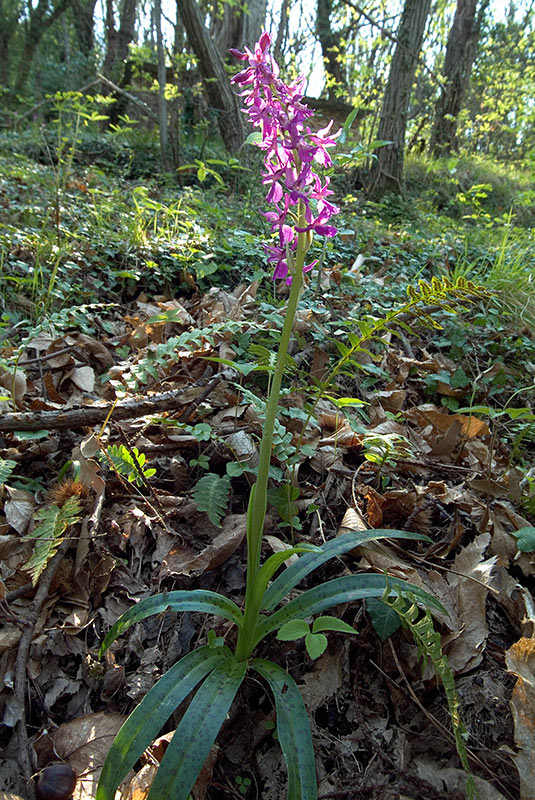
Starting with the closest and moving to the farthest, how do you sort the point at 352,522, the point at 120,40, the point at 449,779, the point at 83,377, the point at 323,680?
the point at 449,779, the point at 323,680, the point at 352,522, the point at 83,377, the point at 120,40

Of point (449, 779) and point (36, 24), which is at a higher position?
point (36, 24)

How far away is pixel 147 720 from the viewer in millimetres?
1097

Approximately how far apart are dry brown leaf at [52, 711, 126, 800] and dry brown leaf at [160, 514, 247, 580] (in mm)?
409

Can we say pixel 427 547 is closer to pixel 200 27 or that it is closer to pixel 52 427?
pixel 52 427

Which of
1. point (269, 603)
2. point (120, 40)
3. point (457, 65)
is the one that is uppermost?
point (120, 40)

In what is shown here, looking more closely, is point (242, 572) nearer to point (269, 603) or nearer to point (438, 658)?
point (269, 603)

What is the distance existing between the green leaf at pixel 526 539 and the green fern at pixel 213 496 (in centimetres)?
97

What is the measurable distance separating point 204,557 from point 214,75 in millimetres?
7078

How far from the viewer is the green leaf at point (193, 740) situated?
1002mm

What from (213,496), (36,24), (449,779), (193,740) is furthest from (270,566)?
(36,24)

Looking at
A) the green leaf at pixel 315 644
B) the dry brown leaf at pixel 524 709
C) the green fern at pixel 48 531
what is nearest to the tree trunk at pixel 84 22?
the green fern at pixel 48 531

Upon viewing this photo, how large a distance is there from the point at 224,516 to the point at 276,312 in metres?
1.23

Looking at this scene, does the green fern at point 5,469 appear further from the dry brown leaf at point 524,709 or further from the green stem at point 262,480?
the dry brown leaf at point 524,709

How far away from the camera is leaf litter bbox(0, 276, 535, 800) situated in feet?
3.99
